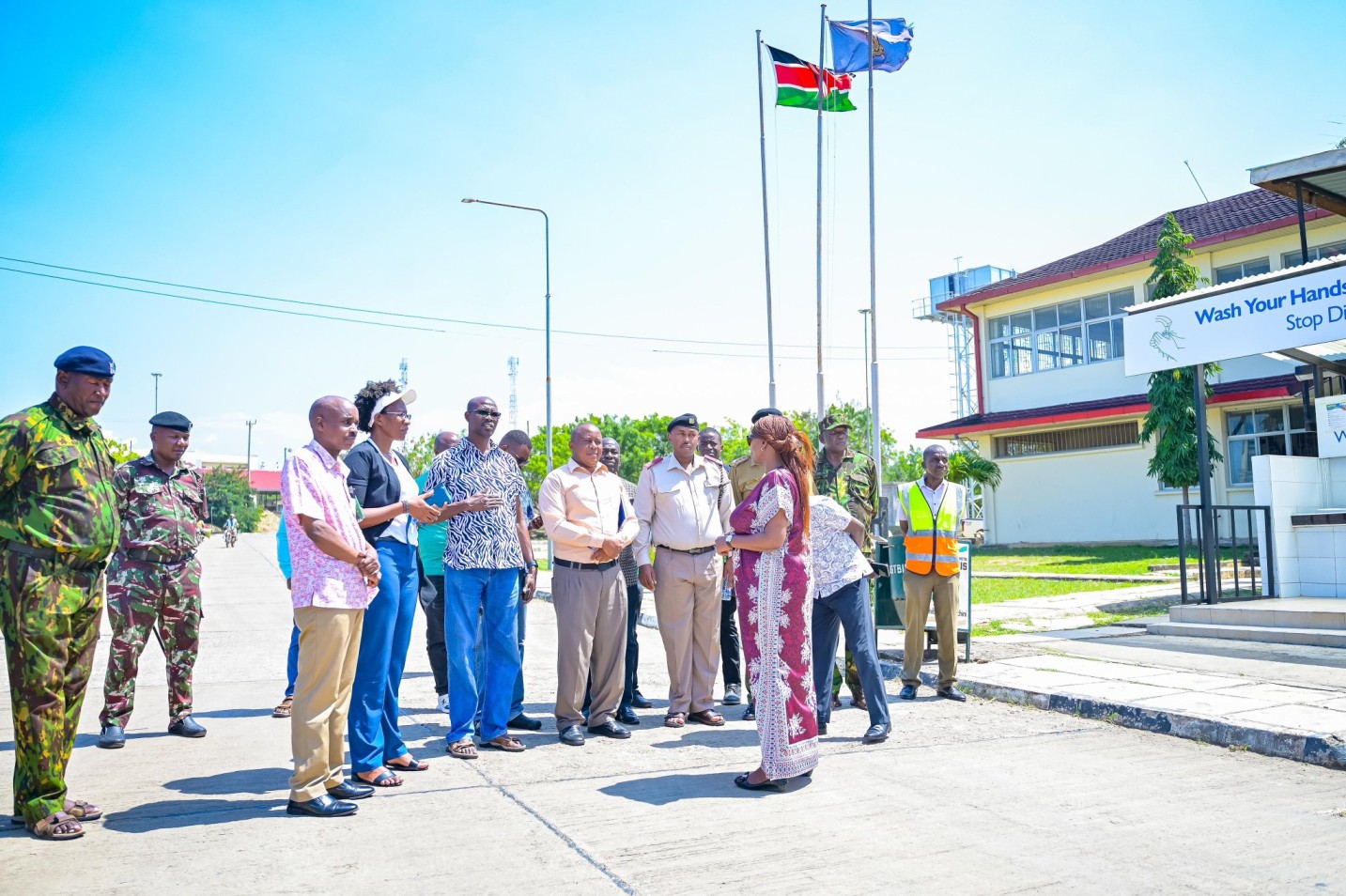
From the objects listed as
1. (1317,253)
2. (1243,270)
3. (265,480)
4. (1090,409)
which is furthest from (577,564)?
(265,480)

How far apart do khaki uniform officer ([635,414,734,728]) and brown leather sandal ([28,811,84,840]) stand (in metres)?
3.52

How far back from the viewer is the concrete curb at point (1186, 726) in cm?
580

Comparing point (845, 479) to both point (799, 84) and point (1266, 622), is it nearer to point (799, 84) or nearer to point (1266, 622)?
point (1266, 622)

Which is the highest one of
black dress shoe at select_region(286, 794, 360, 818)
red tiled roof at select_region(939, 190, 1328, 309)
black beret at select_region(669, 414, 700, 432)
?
red tiled roof at select_region(939, 190, 1328, 309)

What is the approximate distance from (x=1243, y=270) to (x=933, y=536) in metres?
22.0

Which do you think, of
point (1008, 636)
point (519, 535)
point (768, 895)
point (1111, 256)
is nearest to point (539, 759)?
point (519, 535)

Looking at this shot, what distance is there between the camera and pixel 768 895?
366 centimetres

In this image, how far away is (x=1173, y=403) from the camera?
2267 centimetres

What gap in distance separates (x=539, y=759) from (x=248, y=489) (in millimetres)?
85628

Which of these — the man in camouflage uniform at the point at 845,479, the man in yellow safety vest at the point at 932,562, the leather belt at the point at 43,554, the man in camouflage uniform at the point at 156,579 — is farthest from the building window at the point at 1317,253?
the leather belt at the point at 43,554

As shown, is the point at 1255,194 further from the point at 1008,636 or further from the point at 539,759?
the point at 539,759

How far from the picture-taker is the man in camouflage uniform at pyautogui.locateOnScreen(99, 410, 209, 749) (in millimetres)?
6578

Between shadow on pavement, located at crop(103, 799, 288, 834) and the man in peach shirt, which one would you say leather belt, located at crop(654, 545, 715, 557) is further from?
shadow on pavement, located at crop(103, 799, 288, 834)

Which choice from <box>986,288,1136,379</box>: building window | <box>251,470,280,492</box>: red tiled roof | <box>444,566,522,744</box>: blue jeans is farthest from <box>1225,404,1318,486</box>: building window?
<box>251,470,280,492</box>: red tiled roof
